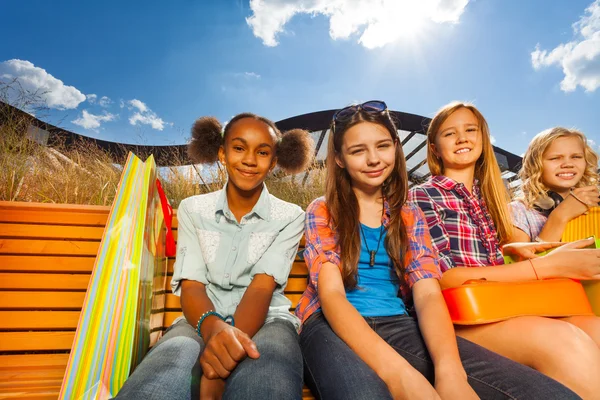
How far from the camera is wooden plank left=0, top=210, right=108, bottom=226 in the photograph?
2074 mm

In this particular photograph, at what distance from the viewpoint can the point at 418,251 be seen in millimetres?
1758

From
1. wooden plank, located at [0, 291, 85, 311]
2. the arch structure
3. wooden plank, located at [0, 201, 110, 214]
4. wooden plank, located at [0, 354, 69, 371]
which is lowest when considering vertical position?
wooden plank, located at [0, 354, 69, 371]

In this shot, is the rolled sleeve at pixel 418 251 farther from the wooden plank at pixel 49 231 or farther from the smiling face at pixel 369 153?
the wooden plank at pixel 49 231

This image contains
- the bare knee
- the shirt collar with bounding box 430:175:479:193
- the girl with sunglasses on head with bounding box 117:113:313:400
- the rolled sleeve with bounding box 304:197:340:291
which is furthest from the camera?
the shirt collar with bounding box 430:175:479:193

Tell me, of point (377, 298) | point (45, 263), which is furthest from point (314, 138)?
point (377, 298)

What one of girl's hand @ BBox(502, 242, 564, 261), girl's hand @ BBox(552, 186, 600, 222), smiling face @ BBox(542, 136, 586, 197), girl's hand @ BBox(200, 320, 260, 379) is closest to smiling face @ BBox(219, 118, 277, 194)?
girl's hand @ BBox(200, 320, 260, 379)

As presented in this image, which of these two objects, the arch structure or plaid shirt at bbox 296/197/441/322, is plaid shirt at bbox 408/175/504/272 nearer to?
plaid shirt at bbox 296/197/441/322

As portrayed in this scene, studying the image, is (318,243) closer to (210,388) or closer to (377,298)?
(377,298)

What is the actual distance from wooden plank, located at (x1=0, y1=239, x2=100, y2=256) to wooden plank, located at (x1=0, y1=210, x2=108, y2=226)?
0.11 meters

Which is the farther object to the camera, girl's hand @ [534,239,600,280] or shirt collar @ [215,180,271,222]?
shirt collar @ [215,180,271,222]

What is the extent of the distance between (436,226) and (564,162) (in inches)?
50.4

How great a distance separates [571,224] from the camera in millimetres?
2287

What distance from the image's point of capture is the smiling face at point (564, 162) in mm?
2502

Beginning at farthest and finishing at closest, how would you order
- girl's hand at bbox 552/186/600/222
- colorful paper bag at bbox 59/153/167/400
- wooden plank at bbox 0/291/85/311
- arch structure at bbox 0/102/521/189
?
arch structure at bbox 0/102/521/189, girl's hand at bbox 552/186/600/222, wooden plank at bbox 0/291/85/311, colorful paper bag at bbox 59/153/167/400
